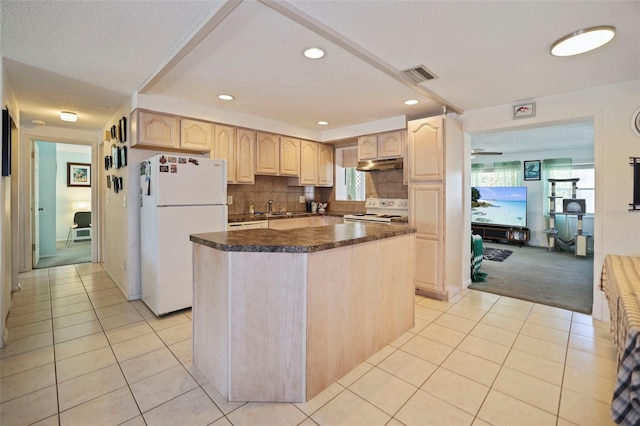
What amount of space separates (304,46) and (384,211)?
296 centimetres

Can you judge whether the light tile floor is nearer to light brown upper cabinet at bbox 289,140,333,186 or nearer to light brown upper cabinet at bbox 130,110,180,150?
light brown upper cabinet at bbox 130,110,180,150

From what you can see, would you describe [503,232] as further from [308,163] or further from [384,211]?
[308,163]

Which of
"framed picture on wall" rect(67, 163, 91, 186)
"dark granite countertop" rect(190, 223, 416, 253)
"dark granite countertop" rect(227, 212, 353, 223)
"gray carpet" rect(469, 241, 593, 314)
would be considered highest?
"framed picture on wall" rect(67, 163, 91, 186)

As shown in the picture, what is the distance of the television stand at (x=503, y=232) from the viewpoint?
711cm

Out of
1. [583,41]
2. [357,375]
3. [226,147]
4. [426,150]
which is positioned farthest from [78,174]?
[583,41]

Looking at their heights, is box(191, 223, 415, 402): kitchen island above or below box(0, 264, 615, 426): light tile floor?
above

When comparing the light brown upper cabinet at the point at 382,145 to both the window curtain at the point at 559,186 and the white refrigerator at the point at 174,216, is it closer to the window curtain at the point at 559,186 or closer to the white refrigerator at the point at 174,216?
the white refrigerator at the point at 174,216

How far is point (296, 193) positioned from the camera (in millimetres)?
5414

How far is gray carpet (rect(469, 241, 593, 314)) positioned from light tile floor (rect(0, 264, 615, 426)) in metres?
0.55

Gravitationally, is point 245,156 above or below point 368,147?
below

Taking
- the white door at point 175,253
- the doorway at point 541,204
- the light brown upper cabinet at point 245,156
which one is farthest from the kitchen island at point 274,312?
the doorway at point 541,204

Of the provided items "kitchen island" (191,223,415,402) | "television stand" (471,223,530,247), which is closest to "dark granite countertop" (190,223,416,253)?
"kitchen island" (191,223,415,402)

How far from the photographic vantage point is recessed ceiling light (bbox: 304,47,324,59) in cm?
222

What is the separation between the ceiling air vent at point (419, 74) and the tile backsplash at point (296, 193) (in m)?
1.96
